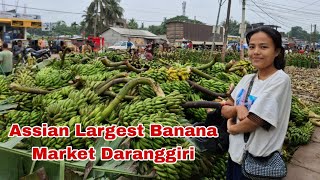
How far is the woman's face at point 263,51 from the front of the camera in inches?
79.0

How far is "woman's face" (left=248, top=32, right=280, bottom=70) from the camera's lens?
2008 mm

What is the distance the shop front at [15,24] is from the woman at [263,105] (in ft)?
83.3

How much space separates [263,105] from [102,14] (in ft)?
147

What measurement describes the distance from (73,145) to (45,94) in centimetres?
88

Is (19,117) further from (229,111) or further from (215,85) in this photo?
(215,85)

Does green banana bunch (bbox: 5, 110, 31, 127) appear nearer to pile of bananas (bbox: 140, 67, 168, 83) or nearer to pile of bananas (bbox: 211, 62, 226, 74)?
pile of bananas (bbox: 140, 67, 168, 83)

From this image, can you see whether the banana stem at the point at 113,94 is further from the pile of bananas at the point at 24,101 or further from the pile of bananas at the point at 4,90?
the pile of bananas at the point at 4,90

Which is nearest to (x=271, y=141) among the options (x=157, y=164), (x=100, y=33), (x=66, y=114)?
(x=157, y=164)

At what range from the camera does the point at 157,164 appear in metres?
2.20

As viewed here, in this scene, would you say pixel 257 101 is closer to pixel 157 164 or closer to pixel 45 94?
pixel 157 164

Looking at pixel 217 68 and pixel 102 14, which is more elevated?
pixel 102 14

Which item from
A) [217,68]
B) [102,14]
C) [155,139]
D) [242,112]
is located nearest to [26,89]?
[155,139]

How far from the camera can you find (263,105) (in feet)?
6.20
